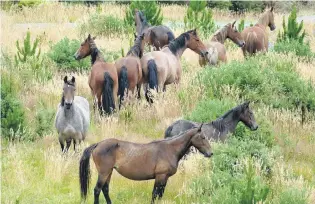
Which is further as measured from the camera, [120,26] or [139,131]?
[120,26]

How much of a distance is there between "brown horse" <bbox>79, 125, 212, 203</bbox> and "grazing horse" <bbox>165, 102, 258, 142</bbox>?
5.51ft

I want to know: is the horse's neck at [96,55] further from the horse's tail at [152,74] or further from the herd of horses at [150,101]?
the horse's tail at [152,74]

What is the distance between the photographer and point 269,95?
14539mm

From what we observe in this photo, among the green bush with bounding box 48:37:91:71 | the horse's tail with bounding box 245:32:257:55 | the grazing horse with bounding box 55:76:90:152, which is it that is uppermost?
the grazing horse with bounding box 55:76:90:152

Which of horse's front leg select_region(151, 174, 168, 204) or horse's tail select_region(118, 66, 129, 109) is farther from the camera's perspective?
horse's tail select_region(118, 66, 129, 109)

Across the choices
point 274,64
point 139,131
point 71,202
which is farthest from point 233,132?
point 274,64

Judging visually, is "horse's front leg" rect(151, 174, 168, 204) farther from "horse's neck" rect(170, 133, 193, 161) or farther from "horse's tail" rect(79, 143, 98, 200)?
"horse's tail" rect(79, 143, 98, 200)

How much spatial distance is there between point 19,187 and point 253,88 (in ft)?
21.3

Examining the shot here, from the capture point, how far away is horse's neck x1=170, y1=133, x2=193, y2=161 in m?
9.05

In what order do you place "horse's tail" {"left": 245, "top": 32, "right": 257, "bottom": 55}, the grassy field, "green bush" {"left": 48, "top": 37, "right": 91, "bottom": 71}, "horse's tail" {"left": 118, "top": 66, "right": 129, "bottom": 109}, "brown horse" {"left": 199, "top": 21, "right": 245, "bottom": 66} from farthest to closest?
"horse's tail" {"left": 245, "top": 32, "right": 257, "bottom": 55} < "green bush" {"left": 48, "top": 37, "right": 91, "bottom": 71} < "brown horse" {"left": 199, "top": 21, "right": 245, "bottom": 66} < "horse's tail" {"left": 118, "top": 66, "right": 129, "bottom": 109} < the grassy field

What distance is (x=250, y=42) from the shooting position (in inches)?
796

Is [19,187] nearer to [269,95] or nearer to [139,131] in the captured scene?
[139,131]

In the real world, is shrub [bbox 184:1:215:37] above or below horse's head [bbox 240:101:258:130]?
below

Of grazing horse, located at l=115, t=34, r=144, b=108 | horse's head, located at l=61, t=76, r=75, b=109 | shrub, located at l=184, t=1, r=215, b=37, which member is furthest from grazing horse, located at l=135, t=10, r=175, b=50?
horse's head, located at l=61, t=76, r=75, b=109
